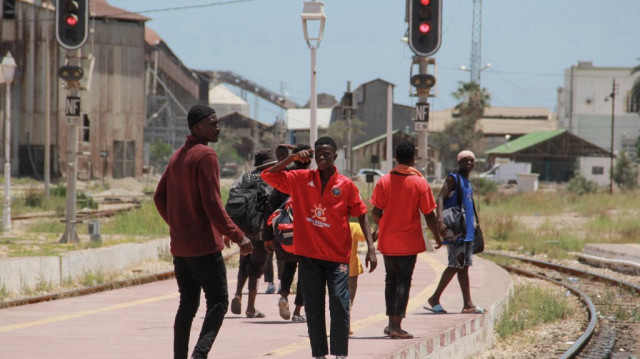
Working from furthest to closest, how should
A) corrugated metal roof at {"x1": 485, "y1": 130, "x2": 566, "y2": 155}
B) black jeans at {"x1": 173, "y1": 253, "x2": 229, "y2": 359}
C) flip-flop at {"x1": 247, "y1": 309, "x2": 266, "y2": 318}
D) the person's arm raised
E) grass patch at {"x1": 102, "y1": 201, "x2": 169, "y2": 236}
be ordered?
corrugated metal roof at {"x1": 485, "y1": 130, "x2": 566, "y2": 155}, grass patch at {"x1": 102, "y1": 201, "x2": 169, "y2": 236}, flip-flop at {"x1": 247, "y1": 309, "x2": 266, "y2": 318}, the person's arm raised, black jeans at {"x1": 173, "y1": 253, "x2": 229, "y2": 359}

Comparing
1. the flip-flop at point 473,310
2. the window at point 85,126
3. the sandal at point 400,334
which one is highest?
the window at point 85,126

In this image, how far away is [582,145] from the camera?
78500 mm

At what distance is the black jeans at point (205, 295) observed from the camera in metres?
6.59

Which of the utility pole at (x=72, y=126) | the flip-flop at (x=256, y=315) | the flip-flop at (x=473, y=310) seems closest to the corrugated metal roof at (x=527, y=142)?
the utility pole at (x=72, y=126)

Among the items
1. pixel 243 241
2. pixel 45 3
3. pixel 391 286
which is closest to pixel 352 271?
pixel 391 286

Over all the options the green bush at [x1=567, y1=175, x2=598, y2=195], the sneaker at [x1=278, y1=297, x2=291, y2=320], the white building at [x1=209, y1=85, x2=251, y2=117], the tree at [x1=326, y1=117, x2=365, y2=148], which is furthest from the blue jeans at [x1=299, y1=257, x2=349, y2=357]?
the white building at [x1=209, y1=85, x2=251, y2=117]

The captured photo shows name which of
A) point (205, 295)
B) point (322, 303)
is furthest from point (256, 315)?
point (205, 295)

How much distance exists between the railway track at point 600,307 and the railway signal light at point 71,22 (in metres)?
8.96

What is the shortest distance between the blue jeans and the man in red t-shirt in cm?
149

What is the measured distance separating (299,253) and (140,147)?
55.5 metres

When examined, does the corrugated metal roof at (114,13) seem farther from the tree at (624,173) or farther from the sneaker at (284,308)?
the sneaker at (284,308)

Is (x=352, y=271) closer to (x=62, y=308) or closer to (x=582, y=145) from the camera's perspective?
(x=62, y=308)

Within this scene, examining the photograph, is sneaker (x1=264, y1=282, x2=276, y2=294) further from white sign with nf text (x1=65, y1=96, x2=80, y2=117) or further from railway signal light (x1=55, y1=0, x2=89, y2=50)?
white sign with nf text (x1=65, y1=96, x2=80, y2=117)

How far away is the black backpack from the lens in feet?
31.0
